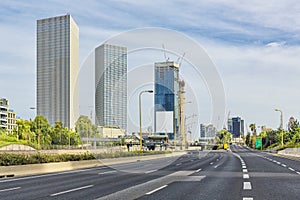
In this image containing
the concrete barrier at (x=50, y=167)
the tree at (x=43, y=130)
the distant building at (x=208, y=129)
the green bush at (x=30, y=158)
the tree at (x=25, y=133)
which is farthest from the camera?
the tree at (x=43, y=130)

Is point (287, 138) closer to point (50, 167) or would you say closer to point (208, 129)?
point (208, 129)

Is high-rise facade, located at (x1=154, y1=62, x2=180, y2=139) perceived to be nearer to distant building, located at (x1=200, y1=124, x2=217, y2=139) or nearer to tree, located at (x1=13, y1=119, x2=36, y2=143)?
distant building, located at (x1=200, y1=124, x2=217, y2=139)

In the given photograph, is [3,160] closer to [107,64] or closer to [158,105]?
[107,64]

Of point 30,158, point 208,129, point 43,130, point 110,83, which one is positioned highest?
point 110,83

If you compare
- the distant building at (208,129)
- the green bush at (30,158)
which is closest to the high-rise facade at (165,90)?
the distant building at (208,129)

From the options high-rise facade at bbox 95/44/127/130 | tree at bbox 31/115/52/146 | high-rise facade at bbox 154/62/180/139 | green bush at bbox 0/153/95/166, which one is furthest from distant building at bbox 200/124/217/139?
tree at bbox 31/115/52/146

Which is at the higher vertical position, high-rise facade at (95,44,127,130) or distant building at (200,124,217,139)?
high-rise facade at (95,44,127,130)

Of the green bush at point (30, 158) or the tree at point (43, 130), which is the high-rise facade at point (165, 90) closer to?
the green bush at point (30, 158)

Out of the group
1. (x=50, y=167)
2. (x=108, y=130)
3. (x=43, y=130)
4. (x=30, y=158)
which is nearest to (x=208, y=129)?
(x=108, y=130)

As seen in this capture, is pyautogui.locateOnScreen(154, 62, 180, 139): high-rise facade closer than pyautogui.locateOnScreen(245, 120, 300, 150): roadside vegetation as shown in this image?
Yes
